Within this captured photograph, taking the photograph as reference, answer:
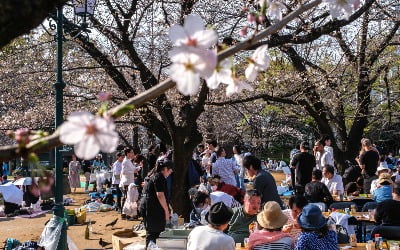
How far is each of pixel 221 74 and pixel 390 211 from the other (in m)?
5.70

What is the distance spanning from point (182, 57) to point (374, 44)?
1049 cm

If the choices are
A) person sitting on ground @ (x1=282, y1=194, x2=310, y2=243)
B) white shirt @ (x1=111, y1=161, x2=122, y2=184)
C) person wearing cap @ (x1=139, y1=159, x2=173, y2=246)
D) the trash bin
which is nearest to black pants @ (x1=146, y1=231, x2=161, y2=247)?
person wearing cap @ (x1=139, y1=159, x2=173, y2=246)

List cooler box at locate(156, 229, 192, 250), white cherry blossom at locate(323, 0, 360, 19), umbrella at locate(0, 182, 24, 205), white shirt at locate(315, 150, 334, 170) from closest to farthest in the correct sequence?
white cherry blossom at locate(323, 0, 360, 19)
cooler box at locate(156, 229, 192, 250)
white shirt at locate(315, 150, 334, 170)
umbrella at locate(0, 182, 24, 205)

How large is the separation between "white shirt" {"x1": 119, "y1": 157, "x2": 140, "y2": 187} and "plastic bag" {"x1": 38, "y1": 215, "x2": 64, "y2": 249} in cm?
535

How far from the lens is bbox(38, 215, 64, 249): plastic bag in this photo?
6.97 m

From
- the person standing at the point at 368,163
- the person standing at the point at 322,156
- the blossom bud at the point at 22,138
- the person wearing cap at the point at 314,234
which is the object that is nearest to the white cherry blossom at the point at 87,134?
the blossom bud at the point at 22,138

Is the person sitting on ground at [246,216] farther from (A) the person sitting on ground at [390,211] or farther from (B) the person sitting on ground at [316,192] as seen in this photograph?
(B) the person sitting on ground at [316,192]

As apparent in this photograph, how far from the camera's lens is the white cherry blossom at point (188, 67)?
1.50 m

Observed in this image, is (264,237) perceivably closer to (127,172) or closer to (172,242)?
(172,242)

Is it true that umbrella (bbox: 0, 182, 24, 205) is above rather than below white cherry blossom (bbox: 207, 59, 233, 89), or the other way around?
below

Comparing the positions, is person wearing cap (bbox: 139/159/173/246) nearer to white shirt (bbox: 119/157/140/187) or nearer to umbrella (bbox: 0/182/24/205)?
white shirt (bbox: 119/157/140/187)

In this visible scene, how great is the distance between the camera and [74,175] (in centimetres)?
1969

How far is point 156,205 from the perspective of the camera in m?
7.21

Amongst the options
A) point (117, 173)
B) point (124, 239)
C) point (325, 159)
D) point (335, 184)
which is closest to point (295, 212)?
point (124, 239)
